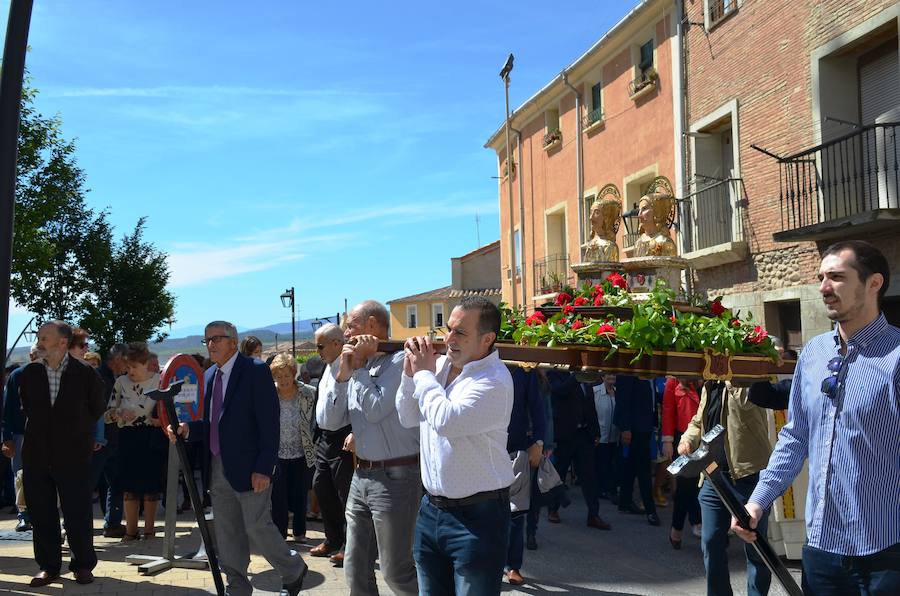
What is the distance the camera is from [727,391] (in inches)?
228

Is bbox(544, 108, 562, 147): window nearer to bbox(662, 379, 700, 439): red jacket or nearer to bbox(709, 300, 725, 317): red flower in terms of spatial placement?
bbox(662, 379, 700, 439): red jacket

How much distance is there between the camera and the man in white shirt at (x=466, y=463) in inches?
147

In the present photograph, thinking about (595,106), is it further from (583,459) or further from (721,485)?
(721,485)

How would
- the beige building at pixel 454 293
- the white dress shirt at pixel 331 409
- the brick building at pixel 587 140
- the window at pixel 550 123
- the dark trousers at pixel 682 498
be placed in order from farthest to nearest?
1. the beige building at pixel 454 293
2. the window at pixel 550 123
3. the brick building at pixel 587 140
4. the dark trousers at pixel 682 498
5. the white dress shirt at pixel 331 409

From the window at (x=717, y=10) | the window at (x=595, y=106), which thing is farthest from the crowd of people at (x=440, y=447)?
the window at (x=595, y=106)

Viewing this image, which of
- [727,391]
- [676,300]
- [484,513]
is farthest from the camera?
[676,300]

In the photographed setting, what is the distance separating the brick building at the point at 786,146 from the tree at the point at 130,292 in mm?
22088

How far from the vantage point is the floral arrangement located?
18.2ft

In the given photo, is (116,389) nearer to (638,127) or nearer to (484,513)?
(484,513)

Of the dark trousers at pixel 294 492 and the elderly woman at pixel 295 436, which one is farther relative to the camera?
the elderly woman at pixel 295 436

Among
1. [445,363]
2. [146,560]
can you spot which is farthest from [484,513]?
[146,560]

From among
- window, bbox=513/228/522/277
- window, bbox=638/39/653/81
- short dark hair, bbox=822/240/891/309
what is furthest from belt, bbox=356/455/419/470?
window, bbox=513/228/522/277

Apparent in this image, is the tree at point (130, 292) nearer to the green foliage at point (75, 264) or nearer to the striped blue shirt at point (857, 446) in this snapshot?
the green foliage at point (75, 264)

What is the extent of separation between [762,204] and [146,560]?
11593mm
